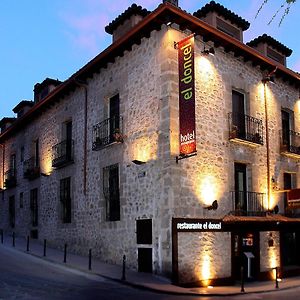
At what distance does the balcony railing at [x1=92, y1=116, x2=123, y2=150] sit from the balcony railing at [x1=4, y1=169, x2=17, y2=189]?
39.7 ft

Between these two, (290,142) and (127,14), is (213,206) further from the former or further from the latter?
(127,14)

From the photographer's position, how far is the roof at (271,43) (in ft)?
73.3

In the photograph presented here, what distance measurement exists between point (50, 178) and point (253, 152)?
11.2m

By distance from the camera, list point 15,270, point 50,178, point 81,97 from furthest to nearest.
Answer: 1. point 50,178
2. point 81,97
3. point 15,270

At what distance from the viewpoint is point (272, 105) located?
2109cm

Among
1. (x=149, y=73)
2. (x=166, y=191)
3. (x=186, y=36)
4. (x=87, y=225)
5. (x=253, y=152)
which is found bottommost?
(x=87, y=225)

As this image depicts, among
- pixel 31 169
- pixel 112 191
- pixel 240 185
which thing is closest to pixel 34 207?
pixel 31 169

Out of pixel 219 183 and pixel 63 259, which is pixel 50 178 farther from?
pixel 219 183

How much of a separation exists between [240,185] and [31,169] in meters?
13.2

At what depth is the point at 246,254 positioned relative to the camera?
17.6 m

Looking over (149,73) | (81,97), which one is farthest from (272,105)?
(81,97)

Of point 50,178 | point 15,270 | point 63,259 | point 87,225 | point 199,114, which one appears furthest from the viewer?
point 50,178

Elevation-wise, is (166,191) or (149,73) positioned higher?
(149,73)

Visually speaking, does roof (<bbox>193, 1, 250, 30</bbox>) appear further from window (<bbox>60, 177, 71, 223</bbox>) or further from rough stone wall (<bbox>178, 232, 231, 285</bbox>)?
window (<bbox>60, 177, 71, 223</bbox>)
